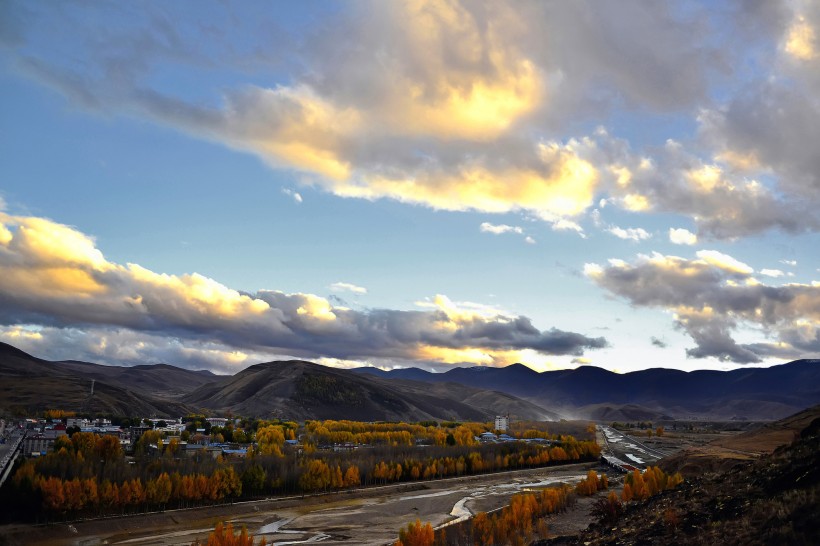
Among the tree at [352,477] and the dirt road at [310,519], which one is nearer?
the dirt road at [310,519]

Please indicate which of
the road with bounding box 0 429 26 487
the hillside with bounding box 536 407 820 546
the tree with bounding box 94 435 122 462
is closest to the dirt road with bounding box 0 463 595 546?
the road with bounding box 0 429 26 487

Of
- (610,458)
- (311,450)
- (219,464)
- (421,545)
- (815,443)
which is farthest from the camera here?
(610,458)

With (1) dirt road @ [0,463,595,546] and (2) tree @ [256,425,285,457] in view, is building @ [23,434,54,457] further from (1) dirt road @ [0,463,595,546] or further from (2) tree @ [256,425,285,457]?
(1) dirt road @ [0,463,595,546]

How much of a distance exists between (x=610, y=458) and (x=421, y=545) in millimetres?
102493

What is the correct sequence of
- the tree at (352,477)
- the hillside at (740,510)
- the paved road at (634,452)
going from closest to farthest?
the hillside at (740,510), the tree at (352,477), the paved road at (634,452)

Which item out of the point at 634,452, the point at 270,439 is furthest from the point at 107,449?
the point at 634,452

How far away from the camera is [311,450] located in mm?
115625

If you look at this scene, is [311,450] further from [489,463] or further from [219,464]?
[489,463]

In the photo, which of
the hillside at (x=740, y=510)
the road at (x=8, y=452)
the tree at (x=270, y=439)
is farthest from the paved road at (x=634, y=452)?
the road at (x=8, y=452)

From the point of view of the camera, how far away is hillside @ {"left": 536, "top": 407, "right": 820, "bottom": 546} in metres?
24.3

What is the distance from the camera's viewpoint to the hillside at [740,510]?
2433 cm

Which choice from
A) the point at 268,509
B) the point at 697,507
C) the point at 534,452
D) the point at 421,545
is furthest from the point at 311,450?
the point at 697,507

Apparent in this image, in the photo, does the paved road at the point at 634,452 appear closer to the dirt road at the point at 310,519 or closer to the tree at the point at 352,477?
the dirt road at the point at 310,519

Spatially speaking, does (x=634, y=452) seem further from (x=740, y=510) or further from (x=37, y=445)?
A: (x=740, y=510)
